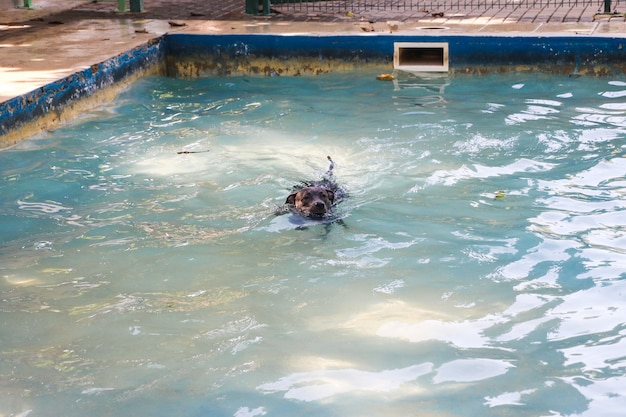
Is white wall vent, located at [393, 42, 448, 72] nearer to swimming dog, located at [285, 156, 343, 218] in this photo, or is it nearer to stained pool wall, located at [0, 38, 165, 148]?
stained pool wall, located at [0, 38, 165, 148]

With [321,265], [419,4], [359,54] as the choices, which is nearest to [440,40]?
[359,54]

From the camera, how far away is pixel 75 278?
561 cm

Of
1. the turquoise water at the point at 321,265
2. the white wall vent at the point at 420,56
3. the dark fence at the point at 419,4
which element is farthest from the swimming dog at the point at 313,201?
the dark fence at the point at 419,4

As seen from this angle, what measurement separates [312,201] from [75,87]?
4.24 metres

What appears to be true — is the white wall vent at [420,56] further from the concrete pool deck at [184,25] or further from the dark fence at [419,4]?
the dark fence at [419,4]

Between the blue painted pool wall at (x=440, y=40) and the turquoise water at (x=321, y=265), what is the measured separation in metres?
1.09

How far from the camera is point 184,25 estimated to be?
12188 millimetres

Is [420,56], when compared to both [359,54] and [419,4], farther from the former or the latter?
[419,4]

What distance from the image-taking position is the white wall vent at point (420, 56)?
10.8 m

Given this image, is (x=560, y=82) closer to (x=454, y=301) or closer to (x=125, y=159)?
(x=125, y=159)

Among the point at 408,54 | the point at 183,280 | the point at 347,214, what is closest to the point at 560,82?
the point at 408,54

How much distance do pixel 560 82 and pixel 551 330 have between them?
6.20 m

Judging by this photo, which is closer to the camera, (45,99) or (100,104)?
(45,99)

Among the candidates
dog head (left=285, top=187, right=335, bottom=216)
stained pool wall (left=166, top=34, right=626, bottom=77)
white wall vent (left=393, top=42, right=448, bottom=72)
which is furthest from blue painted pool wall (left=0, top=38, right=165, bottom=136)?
dog head (left=285, top=187, right=335, bottom=216)
